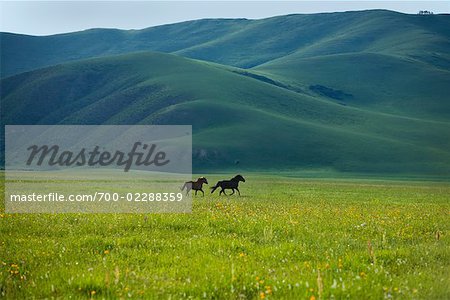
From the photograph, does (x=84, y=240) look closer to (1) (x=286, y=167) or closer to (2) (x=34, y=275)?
(2) (x=34, y=275)

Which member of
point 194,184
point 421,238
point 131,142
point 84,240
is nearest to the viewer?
point 84,240

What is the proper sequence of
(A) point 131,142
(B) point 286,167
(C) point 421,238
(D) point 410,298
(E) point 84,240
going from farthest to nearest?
(A) point 131,142 < (B) point 286,167 < (C) point 421,238 < (E) point 84,240 < (D) point 410,298

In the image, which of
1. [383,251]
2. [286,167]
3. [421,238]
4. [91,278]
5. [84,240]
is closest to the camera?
[91,278]

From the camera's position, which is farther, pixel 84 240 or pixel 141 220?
pixel 141 220

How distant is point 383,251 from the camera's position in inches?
510

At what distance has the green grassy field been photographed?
948 cm

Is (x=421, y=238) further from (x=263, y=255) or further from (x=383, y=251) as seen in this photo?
(x=263, y=255)

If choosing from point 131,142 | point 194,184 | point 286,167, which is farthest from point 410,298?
point 131,142

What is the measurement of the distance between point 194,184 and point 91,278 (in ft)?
95.9

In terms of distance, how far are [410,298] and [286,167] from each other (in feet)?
509

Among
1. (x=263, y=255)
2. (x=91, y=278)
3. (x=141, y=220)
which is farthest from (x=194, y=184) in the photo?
(x=91, y=278)

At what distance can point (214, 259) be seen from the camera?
1187cm

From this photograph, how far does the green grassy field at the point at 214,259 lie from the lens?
9484 mm

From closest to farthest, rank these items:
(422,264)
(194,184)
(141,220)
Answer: (422,264) → (141,220) → (194,184)
